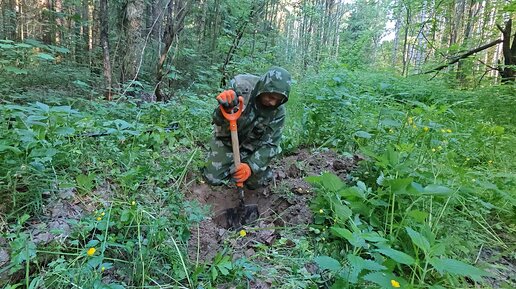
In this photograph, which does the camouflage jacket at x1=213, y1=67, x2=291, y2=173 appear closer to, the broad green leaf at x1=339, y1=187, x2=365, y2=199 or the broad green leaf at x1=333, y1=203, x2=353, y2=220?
the broad green leaf at x1=339, y1=187, x2=365, y2=199

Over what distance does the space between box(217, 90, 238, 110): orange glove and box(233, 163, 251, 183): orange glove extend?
19.8 inches

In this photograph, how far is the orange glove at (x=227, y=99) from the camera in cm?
231

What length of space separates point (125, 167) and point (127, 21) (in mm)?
3241

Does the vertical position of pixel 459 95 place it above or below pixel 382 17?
below

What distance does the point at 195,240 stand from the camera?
1.89 m

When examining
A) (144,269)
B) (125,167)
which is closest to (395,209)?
(144,269)

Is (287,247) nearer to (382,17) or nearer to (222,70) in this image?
(222,70)

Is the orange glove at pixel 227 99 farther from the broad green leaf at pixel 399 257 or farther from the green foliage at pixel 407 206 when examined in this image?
the broad green leaf at pixel 399 257

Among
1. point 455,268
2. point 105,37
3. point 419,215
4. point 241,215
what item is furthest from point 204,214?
point 105,37

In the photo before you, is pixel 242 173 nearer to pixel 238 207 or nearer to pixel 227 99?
pixel 238 207

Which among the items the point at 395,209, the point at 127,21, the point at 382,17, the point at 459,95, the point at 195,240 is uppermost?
the point at 382,17

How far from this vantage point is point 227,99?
233 centimetres

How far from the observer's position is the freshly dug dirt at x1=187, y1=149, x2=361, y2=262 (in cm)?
192

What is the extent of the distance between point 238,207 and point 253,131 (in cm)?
71
